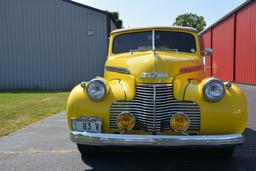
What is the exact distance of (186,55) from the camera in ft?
19.4

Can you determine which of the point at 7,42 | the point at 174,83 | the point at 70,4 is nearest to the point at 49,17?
the point at 70,4

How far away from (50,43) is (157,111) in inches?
632

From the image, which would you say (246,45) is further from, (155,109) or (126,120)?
(126,120)

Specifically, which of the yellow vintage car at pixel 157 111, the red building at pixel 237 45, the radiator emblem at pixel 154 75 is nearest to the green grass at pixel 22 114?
the yellow vintage car at pixel 157 111

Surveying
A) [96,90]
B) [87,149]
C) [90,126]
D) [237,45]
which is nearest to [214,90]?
[96,90]

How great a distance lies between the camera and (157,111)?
4.69 m

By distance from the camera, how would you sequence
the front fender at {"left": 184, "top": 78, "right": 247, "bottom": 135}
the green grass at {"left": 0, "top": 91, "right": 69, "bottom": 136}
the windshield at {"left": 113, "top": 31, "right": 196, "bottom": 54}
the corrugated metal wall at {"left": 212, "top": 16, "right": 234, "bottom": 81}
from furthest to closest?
the corrugated metal wall at {"left": 212, "top": 16, "right": 234, "bottom": 81}, the green grass at {"left": 0, "top": 91, "right": 69, "bottom": 136}, the windshield at {"left": 113, "top": 31, "right": 196, "bottom": 54}, the front fender at {"left": 184, "top": 78, "right": 247, "bottom": 135}

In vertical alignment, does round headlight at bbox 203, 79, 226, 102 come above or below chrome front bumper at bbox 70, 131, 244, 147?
above

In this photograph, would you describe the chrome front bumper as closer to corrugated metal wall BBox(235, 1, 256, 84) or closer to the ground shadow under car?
the ground shadow under car

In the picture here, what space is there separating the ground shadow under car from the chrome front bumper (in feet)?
2.10

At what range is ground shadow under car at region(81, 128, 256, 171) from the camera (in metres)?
4.95

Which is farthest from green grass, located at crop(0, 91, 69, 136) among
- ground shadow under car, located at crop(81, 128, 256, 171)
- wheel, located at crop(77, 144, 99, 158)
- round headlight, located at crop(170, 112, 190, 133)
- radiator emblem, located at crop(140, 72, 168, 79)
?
round headlight, located at crop(170, 112, 190, 133)

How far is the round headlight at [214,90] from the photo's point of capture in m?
4.64

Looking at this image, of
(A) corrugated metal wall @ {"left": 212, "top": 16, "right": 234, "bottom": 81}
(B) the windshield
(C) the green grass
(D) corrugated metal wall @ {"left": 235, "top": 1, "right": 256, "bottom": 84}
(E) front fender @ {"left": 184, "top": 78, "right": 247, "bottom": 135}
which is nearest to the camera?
(E) front fender @ {"left": 184, "top": 78, "right": 247, "bottom": 135}
